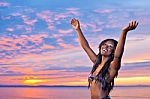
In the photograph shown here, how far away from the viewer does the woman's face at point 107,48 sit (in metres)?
7.94

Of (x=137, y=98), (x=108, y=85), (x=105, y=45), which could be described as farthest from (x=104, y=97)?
(x=137, y=98)

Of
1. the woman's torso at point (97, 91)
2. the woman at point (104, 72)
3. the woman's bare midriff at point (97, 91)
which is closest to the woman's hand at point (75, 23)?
the woman at point (104, 72)

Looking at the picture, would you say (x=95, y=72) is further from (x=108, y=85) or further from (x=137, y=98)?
(x=137, y=98)

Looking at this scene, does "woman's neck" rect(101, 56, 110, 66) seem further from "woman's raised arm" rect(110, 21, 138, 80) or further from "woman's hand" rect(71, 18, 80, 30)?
"woman's hand" rect(71, 18, 80, 30)

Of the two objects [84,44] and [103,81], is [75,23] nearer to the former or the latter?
[84,44]

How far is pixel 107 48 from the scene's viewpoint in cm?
795

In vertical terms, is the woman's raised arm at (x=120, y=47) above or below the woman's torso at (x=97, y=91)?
above

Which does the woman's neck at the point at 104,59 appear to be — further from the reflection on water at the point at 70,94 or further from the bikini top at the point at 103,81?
the reflection on water at the point at 70,94

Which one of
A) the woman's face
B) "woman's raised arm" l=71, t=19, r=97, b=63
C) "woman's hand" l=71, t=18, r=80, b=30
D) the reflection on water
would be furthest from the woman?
the reflection on water

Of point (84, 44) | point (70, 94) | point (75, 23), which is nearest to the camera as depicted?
point (84, 44)

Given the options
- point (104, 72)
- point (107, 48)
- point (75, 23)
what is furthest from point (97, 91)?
point (75, 23)

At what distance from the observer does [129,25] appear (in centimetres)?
755

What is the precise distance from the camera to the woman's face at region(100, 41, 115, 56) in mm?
7938

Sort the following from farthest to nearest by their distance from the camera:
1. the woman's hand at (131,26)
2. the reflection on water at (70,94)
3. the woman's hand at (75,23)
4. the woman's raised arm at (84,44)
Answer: the reflection on water at (70,94) < the woman's hand at (75,23) < the woman's raised arm at (84,44) < the woman's hand at (131,26)
